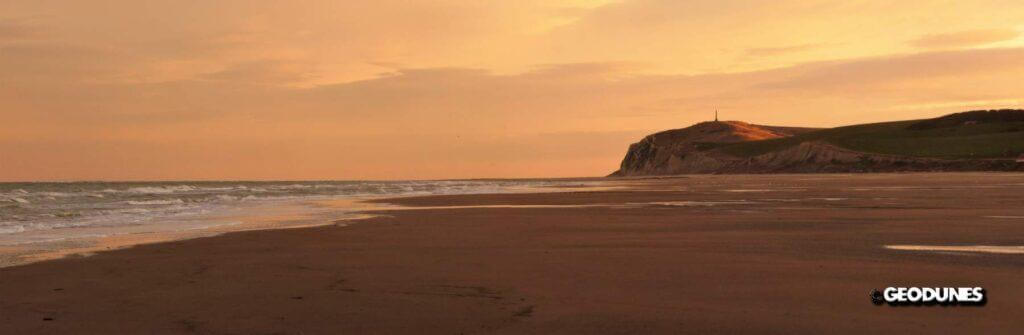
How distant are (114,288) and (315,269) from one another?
2.04 metres

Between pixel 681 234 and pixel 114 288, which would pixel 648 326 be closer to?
pixel 114 288

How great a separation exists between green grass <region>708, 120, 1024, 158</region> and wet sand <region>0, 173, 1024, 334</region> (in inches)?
4494

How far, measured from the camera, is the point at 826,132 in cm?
17725

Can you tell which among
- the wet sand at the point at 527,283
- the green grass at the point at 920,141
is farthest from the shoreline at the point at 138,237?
the green grass at the point at 920,141

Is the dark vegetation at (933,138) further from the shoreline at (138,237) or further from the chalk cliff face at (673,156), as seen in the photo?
the shoreline at (138,237)

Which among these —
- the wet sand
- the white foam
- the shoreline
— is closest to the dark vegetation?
the shoreline

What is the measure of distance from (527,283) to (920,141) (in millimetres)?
142465

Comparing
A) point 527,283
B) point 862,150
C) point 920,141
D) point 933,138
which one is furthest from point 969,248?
point 933,138

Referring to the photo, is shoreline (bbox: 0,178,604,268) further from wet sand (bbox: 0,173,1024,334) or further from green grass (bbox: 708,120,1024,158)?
green grass (bbox: 708,120,1024,158)

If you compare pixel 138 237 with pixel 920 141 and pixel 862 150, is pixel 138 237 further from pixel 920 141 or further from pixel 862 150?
pixel 920 141

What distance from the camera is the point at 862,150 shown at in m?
130

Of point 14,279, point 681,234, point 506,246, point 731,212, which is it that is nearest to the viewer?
point 14,279

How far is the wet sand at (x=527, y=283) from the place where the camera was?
5992 mm

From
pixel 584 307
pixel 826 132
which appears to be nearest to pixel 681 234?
pixel 584 307
